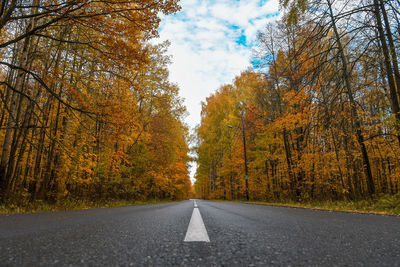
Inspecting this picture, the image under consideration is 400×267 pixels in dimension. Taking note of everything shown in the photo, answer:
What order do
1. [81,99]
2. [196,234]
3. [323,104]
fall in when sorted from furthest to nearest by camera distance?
[81,99] < [323,104] < [196,234]

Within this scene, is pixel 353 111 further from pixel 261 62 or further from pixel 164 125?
pixel 164 125

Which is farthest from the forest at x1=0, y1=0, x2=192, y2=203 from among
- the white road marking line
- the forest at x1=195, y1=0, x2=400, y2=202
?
the white road marking line

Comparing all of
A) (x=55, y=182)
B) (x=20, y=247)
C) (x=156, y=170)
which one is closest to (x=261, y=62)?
(x=156, y=170)

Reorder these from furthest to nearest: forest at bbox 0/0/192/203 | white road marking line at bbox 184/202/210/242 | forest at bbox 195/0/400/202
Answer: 1. forest at bbox 195/0/400/202
2. forest at bbox 0/0/192/203
3. white road marking line at bbox 184/202/210/242

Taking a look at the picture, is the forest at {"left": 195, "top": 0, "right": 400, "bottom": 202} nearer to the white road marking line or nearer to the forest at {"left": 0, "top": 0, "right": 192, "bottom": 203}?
the forest at {"left": 0, "top": 0, "right": 192, "bottom": 203}

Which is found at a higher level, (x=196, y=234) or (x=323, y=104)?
(x=323, y=104)

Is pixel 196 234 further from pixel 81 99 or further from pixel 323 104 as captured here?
pixel 81 99

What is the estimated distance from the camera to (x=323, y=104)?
22.7 feet

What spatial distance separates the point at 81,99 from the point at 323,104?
8459 millimetres

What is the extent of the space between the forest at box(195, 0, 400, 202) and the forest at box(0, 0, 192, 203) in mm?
4826

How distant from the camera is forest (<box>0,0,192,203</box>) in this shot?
233 inches

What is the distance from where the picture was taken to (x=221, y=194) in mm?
31547

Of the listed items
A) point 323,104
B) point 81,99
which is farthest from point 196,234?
point 81,99

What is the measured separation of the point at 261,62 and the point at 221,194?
2243 cm
